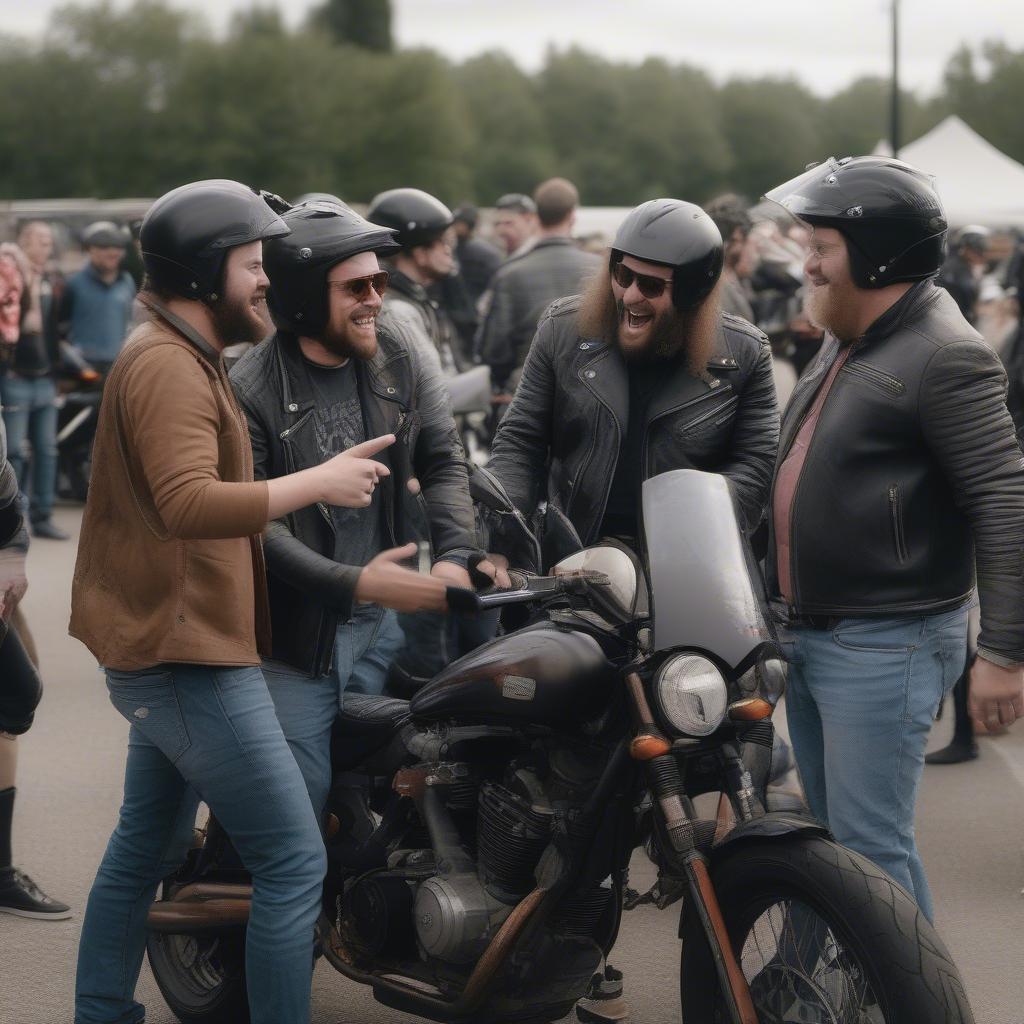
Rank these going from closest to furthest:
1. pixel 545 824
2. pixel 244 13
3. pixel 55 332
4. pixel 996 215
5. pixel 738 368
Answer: pixel 545 824, pixel 738 368, pixel 55 332, pixel 996 215, pixel 244 13

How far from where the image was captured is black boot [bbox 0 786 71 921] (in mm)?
4656

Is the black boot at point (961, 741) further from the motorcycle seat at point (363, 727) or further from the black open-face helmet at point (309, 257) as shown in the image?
the black open-face helmet at point (309, 257)

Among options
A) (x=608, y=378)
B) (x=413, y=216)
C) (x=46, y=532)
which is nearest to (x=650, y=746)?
(x=608, y=378)

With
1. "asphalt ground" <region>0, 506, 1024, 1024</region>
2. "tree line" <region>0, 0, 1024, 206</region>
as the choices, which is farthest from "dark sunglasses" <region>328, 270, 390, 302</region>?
"tree line" <region>0, 0, 1024, 206</region>

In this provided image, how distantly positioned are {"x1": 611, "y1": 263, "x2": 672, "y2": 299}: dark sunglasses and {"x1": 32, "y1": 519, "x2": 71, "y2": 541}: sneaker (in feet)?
25.8

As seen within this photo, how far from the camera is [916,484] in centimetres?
338

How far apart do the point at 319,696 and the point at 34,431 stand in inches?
309

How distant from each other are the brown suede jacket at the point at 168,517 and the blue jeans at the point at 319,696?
0.24 meters

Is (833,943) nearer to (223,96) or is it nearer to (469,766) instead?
(469,766)

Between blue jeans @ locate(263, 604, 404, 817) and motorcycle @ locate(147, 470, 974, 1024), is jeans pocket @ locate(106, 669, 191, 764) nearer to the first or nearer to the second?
blue jeans @ locate(263, 604, 404, 817)

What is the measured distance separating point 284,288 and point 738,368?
1.21 metres

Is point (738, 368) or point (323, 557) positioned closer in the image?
point (323, 557)

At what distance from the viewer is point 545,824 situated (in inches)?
129

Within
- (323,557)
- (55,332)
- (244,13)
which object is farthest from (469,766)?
(244,13)
